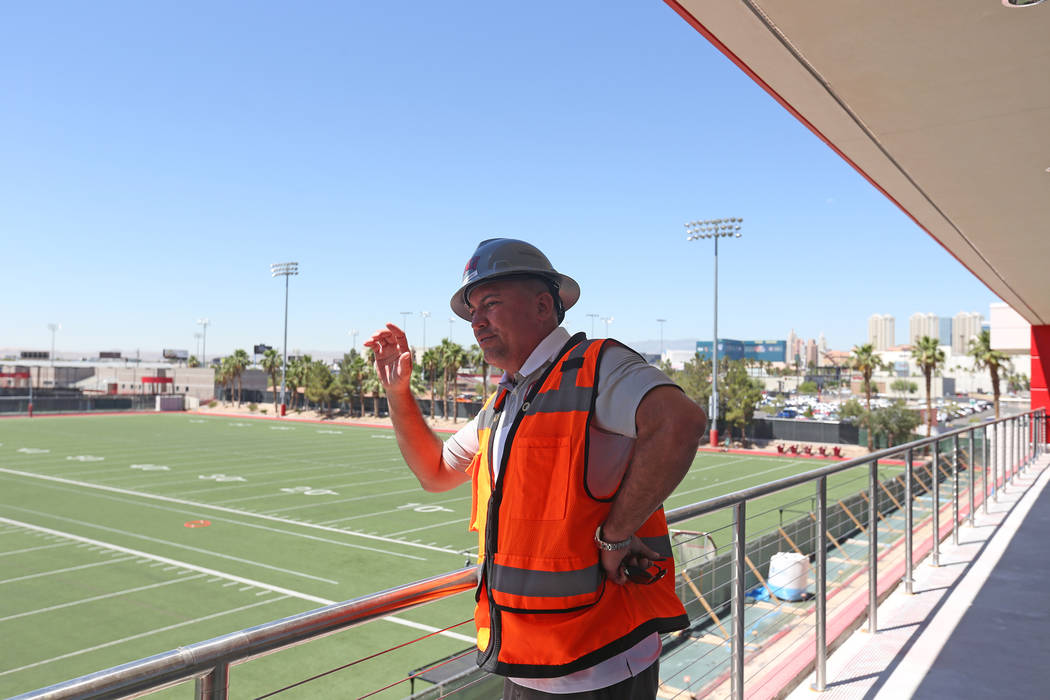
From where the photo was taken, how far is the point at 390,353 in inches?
99.3

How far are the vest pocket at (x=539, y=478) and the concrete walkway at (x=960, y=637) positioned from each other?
9.75 ft

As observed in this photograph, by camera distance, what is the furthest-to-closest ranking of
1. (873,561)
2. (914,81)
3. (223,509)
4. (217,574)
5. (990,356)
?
(990,356), (223,509), (217,574), (873,561), (914,81)

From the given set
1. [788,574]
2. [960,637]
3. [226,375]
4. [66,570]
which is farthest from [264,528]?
[226,375]

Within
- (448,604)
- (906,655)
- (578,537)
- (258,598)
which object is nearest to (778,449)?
(448,604)

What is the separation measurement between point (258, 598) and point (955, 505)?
42.0 ft

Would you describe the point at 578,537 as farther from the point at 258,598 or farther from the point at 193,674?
the point at 258,598

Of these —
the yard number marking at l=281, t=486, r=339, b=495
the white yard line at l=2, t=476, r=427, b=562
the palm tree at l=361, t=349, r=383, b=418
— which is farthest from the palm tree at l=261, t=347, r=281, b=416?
the white yard line at l=2, t=476, r=427, b=562

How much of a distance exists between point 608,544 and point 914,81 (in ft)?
11.3

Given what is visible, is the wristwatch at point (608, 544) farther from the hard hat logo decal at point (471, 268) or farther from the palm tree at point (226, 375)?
the palm tree at point (226, 375)

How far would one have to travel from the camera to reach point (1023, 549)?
696 cm

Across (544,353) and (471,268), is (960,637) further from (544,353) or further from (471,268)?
(471,268)

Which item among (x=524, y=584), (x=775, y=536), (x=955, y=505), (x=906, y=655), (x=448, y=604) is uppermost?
(x=524, y=584)

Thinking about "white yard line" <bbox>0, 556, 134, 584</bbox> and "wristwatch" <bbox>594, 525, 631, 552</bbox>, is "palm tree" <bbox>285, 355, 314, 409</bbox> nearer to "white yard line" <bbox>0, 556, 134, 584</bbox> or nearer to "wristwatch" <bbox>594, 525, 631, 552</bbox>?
"white yard line" <bbox>0, 556, 134, 584</bbox>

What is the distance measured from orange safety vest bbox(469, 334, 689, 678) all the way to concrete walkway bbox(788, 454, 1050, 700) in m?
2.78
